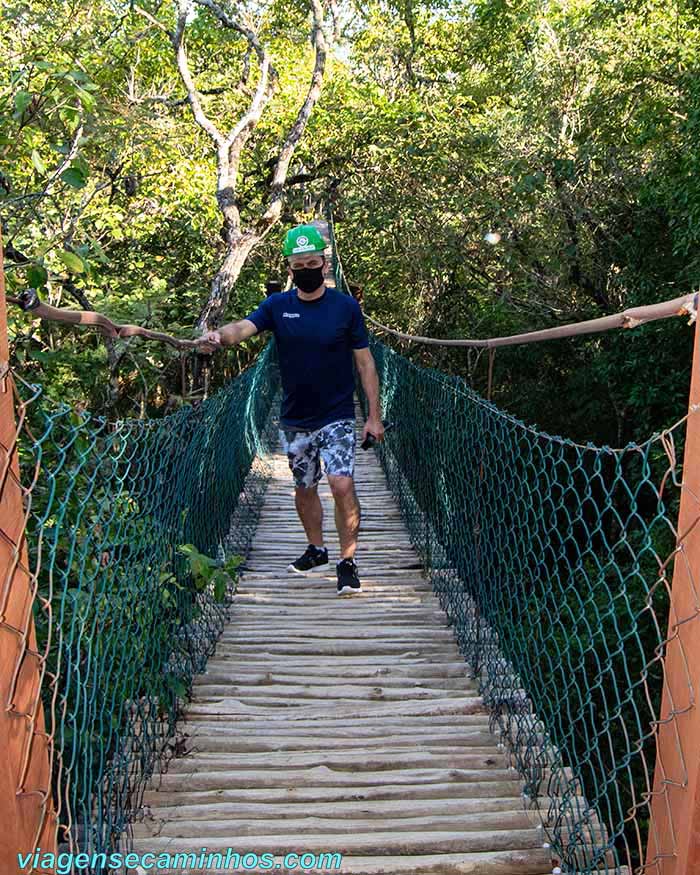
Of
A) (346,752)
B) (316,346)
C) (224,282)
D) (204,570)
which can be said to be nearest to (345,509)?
(316,346)

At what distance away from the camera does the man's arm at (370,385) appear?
311cm

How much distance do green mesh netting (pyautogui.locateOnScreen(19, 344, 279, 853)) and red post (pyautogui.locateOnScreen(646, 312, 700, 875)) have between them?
2.90 feet

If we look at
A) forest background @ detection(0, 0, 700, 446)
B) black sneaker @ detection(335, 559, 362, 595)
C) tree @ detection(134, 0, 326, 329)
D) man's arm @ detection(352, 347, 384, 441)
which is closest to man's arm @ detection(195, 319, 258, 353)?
man's arm @ detection(352, 347, 384, 441)

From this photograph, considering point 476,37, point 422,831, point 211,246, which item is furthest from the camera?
point 476,37

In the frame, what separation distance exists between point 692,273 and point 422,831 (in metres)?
6.00

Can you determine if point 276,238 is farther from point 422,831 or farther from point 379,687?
point 422,831

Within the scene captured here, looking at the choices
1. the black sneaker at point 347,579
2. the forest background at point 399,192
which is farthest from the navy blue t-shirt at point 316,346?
the forest background at point 399,192

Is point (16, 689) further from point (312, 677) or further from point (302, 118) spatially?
point (302, 118)

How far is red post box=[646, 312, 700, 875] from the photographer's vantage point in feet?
3.58

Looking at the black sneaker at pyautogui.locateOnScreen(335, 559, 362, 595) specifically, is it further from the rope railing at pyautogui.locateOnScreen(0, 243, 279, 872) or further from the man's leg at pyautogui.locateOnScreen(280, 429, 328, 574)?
the rope railing at pyautogui.locateOnScreen(0, 243, 279, 872)

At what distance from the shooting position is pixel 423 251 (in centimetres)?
968

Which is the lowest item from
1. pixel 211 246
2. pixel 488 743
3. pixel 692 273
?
pixel 488 743

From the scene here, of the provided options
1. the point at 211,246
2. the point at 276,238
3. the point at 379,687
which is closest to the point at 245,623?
the point at 379,687

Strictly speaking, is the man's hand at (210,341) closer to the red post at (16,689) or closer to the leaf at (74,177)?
the leaf at (74,177)
